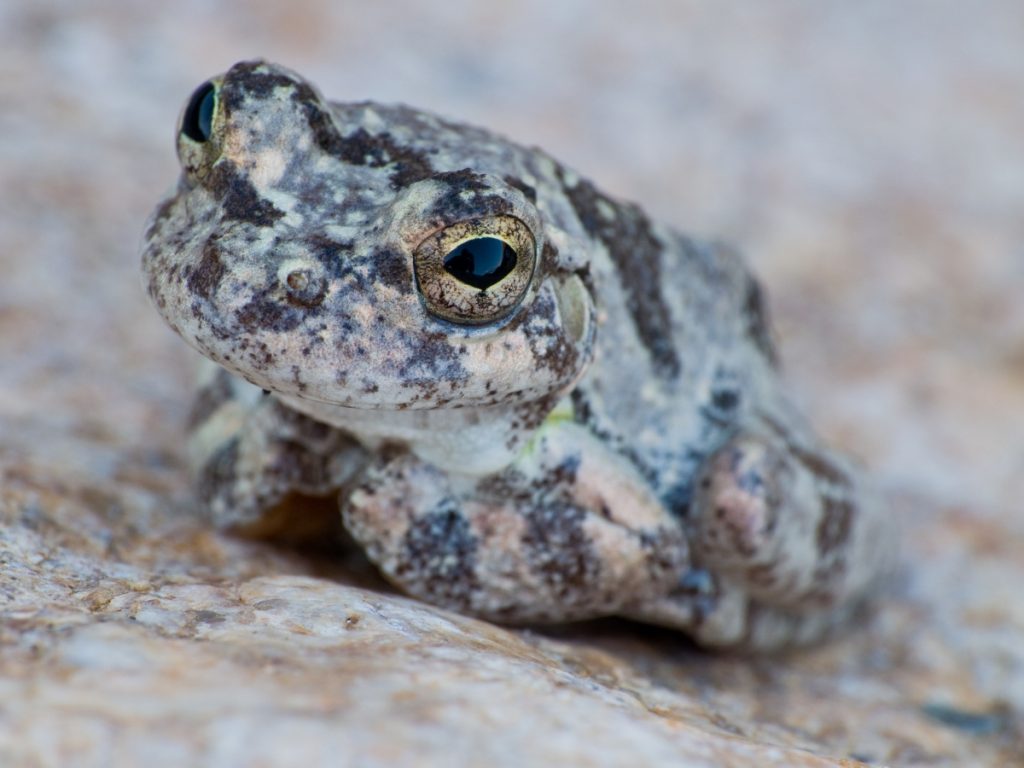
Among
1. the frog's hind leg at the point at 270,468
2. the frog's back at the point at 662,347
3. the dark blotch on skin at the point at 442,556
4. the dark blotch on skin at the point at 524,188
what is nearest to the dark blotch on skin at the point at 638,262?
the frog's back at the point at 662,347

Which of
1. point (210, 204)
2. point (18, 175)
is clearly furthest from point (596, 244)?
point (18, 175)


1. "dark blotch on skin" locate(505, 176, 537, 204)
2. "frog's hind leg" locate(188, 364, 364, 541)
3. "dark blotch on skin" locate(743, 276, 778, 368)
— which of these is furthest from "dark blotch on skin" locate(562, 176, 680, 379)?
"frog's hind leg" locate(188, 364, 364, 541)

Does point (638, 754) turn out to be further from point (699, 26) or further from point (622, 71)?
point (699, 26)

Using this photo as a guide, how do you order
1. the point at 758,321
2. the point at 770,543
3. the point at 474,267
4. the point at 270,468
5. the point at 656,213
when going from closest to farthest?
the point at 474,267 → the point at 270,468 → the point at 770,543 → the point at 758,321 → the point at 656,213

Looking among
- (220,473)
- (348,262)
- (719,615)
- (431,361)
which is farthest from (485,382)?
(719,615)

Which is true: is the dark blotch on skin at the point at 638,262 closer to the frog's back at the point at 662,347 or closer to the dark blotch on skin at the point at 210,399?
the frog's back at the point at 662,347

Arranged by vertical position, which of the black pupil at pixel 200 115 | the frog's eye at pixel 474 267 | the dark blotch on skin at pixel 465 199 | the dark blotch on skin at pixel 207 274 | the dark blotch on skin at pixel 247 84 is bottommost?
the dark blotch on skin at pixel 207 274

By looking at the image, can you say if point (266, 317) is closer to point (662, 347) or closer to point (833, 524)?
point (662, 347)
